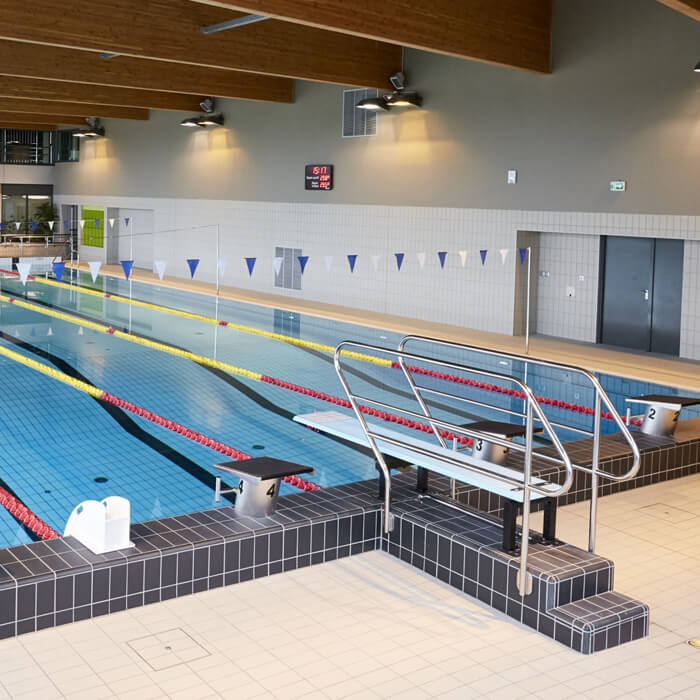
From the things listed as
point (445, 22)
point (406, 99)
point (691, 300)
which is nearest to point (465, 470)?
point (445, 22)

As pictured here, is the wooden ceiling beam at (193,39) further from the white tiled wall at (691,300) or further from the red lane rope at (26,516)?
the red lane rope at (26,516)

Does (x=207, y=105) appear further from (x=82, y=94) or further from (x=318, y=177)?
(x=318, y=177)

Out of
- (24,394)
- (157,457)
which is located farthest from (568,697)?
(24,394)

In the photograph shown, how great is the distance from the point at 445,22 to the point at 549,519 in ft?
26.2

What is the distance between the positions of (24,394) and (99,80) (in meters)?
6.76

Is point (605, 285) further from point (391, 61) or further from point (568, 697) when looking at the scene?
point (568, 697)

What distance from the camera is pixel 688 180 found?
448 inches

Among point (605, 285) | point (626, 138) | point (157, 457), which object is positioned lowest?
point (157, 457)

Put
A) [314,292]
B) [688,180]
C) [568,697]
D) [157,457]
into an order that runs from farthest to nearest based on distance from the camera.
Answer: [314,292] → [688,180] → [157,457] → [568,697]

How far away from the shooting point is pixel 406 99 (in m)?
14.6

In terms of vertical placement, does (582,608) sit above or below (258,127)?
below

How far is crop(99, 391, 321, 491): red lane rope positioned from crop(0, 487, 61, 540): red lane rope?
1.67 meters

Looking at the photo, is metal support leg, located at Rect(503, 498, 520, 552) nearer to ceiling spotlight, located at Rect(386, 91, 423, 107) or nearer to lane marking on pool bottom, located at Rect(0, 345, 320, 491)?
lane marking on pool bottom, located at Rect(0, 345, 320, 491)

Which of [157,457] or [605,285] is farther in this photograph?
[605,285]
